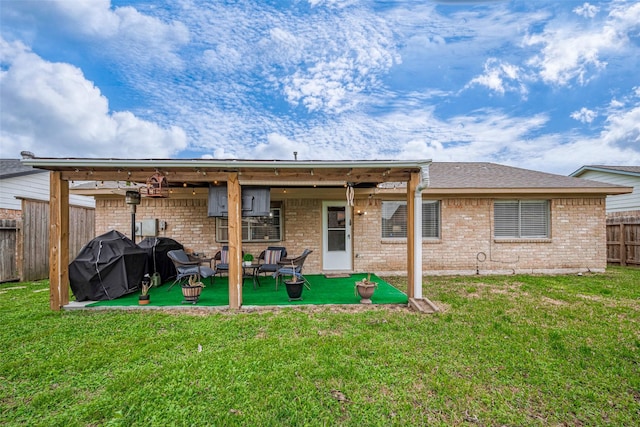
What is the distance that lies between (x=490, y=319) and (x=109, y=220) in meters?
9.60

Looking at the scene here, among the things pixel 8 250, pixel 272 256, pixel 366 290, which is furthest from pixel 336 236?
pixel 8 250

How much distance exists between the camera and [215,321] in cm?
443

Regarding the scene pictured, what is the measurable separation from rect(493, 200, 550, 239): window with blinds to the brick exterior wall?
21 cm

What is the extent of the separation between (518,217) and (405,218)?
11.0 feet

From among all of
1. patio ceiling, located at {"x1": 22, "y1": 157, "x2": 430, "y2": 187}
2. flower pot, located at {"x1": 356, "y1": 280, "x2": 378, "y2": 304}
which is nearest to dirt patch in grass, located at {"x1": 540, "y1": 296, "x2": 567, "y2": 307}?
flower pot, located at {"x1": 356, "y1": 280, "x2": 378, "y2": 304}

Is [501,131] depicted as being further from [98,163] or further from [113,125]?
[113,125]

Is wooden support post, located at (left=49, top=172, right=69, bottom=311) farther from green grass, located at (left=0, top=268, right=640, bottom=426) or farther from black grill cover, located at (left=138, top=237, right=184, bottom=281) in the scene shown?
black grill cover, located at (left=138, top=237, right=184, bottom=281)

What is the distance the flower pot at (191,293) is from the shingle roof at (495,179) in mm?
6356

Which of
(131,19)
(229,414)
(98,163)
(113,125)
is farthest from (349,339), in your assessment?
(113,125)

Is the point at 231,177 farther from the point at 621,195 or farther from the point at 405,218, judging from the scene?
the point at 621,195

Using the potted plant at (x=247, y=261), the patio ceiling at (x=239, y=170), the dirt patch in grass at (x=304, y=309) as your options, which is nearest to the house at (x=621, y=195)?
the patio ceiling at (x=239, y=170)

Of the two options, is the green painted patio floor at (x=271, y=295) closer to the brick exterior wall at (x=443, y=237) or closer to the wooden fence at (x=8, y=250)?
the brick exterior wall at (x=443, y=237)

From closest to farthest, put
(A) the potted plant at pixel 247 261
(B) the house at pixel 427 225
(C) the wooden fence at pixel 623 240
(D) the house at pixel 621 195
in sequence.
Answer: (A) the potted plant at pixel 247 261, (B) the house at pixel 427 225, (C) the wooden fence at pixel 623 240, (D) the house at pixel 621 195

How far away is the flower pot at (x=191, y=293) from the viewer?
530 centimetres
